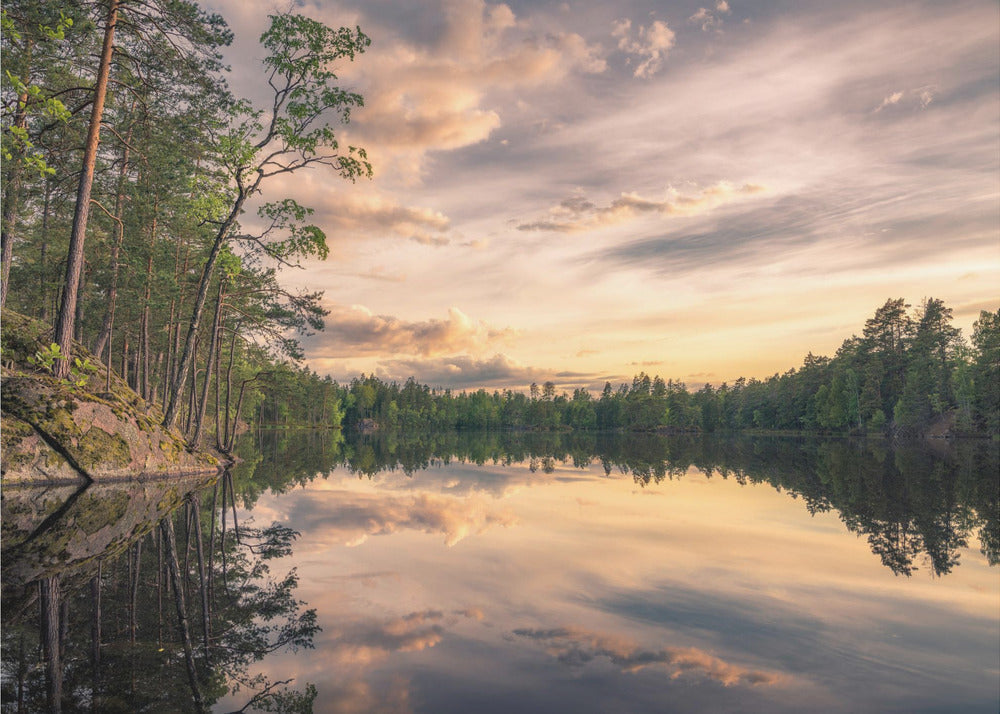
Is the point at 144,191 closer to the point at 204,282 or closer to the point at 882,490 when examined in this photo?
the point at 204,282

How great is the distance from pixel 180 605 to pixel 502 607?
15.6ft

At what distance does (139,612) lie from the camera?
7.69m

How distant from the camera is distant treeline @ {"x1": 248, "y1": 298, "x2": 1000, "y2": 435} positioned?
242ft

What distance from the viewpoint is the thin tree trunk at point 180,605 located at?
18.4 feet

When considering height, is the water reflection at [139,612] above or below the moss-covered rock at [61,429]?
below

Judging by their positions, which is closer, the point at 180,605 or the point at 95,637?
the point at 95,637

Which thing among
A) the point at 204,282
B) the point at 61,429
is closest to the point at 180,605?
the point at 61,429

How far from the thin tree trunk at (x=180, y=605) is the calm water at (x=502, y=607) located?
7 centimetres

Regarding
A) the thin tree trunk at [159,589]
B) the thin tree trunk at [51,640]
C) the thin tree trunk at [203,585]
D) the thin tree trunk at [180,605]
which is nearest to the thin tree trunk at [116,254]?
the thin tree trunk at [203,585]

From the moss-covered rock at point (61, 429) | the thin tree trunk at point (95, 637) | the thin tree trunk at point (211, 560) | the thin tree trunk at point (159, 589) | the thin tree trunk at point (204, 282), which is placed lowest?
the thin tree trunk at point (211, 560)

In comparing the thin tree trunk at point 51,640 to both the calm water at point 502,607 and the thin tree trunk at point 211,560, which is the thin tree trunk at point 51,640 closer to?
the calm water at point 502,607

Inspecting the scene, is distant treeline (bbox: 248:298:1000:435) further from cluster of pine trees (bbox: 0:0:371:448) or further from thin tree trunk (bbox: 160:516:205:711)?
thin tree trunk (bbox: 160:516:205:711)

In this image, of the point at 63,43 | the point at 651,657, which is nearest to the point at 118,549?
the point at 651,657

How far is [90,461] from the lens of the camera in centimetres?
1953
